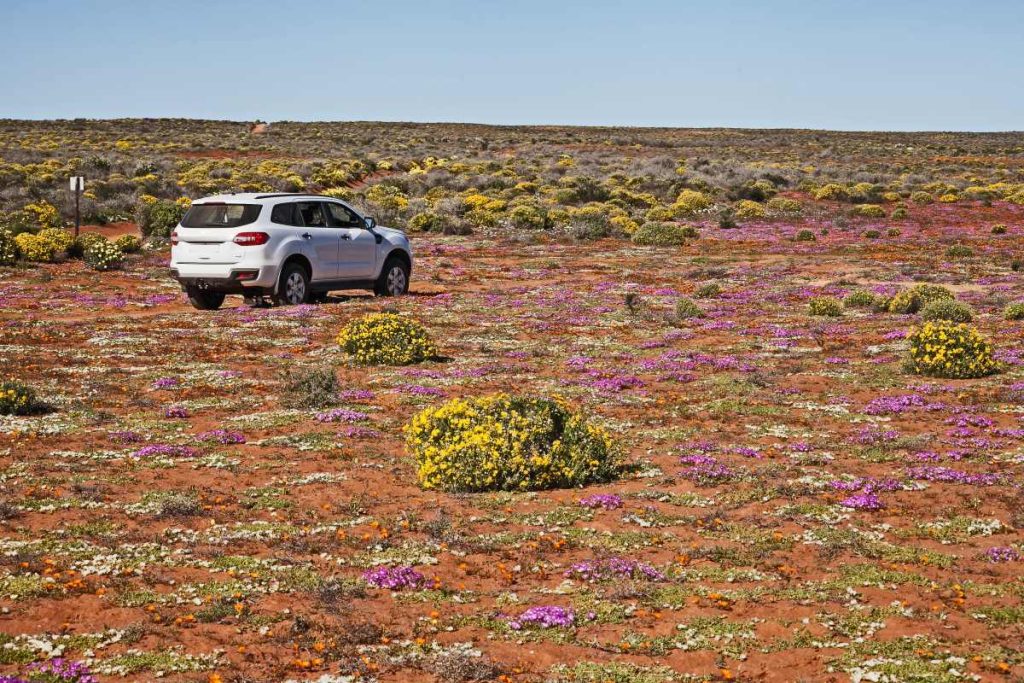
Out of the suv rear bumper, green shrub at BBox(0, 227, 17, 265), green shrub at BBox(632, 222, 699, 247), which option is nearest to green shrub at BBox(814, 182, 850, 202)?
green shrub at BBox(632, 222, 699, 247)

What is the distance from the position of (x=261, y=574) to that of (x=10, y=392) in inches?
282

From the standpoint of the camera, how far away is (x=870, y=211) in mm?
54906

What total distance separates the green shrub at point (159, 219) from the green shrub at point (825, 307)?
26066 millimetres

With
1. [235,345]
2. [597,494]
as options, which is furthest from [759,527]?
[235,345]

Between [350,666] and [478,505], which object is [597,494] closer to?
[478,505]

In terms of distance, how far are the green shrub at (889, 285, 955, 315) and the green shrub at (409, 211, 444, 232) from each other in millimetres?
26257

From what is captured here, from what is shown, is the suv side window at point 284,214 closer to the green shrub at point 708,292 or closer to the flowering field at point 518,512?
the flowering field at point 518,512

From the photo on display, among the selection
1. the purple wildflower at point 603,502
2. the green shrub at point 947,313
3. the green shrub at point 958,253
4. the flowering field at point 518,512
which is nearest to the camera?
the flowering field at point 518,512

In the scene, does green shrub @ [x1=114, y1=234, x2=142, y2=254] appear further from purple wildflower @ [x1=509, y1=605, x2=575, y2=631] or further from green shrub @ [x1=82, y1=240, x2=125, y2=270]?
purple wildflower @ [x1=509, y1=605, x2=575, y2=631]

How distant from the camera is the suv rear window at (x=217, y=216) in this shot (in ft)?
70.7

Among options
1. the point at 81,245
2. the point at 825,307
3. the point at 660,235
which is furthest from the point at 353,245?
the point at 660,235

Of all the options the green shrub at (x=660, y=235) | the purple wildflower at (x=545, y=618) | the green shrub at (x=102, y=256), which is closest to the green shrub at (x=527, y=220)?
the green shrub at (x=660, y=235)

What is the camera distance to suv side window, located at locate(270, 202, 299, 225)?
72.0 feet

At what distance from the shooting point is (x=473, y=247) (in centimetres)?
4109
